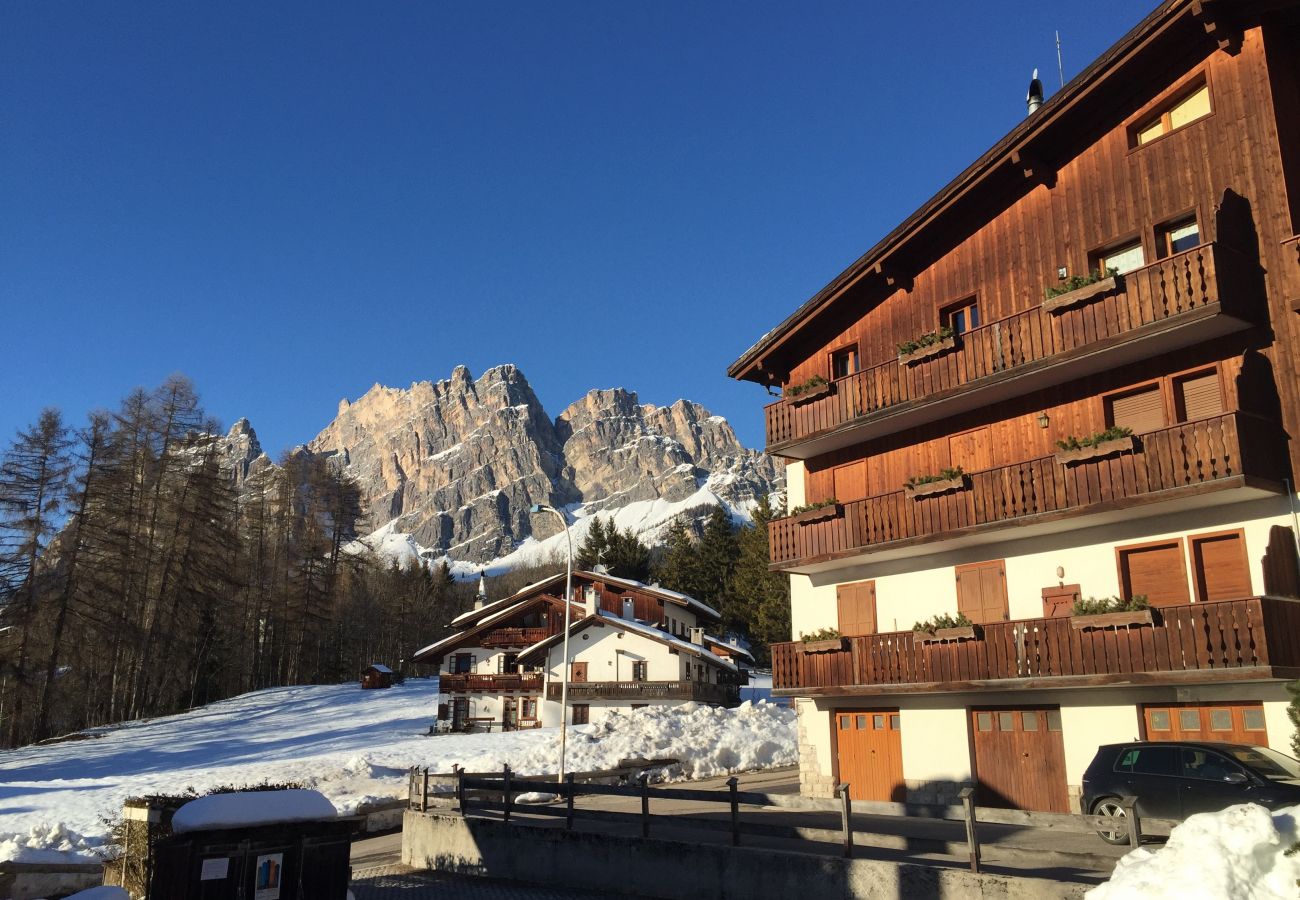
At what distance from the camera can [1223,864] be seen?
24.0 ft

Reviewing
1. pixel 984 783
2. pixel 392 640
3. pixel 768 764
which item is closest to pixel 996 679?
pixel 984 783

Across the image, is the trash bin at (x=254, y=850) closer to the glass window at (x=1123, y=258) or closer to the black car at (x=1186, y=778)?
the black car at (x=1186, y=778)

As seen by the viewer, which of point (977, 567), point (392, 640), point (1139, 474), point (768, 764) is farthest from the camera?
point (392, 640)

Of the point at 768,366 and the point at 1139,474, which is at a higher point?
the point at 768,366

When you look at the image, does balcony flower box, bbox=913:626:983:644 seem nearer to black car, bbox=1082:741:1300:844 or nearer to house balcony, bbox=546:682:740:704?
black car, bbox=1082:741:1300:844

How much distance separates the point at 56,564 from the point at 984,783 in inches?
1969

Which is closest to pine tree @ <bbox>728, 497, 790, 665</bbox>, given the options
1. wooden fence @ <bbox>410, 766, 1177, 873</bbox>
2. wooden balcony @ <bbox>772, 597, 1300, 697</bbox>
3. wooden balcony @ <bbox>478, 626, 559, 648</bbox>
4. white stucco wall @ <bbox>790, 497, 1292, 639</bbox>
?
wooden balcony @ <bbox>478, 626, 559, 648</bbox>

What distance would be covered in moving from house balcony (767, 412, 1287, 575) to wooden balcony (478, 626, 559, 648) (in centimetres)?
3656

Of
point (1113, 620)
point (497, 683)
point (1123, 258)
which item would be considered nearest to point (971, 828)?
point (1113, 620)

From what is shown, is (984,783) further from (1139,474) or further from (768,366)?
(768,366)

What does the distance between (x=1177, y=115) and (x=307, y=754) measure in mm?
37805

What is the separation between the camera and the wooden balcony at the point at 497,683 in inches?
2229

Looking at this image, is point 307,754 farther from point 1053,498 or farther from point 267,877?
point 1053,498

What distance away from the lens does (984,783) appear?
22047mm
